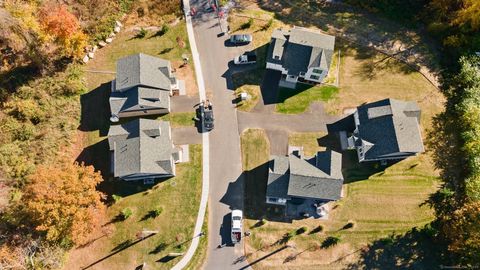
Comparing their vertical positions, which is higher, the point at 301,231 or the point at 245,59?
the point at 245,59

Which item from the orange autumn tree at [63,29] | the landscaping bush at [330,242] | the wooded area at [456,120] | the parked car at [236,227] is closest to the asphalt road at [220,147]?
the parked car at [236,227]

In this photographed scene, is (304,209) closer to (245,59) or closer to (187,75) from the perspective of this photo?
(245,59)

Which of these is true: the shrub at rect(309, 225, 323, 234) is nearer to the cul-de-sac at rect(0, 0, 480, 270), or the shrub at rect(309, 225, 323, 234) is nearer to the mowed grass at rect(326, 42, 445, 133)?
the cul-de-sac at rect(0, 0, 480, 270)

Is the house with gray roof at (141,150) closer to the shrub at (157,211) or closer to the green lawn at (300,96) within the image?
the shrub at (157,211)

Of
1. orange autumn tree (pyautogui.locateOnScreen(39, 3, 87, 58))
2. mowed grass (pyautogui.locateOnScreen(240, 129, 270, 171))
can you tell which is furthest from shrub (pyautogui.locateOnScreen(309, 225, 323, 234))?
orange autumn tree (pyautogui.locateOnScreen(39, 3, 87, 58))

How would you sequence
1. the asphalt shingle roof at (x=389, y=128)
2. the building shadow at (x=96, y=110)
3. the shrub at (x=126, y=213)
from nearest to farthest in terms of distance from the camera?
the asphalt shingle roof at (x=389, y=128) → the shrub at (x=126, y=213) → the building shadow at (x=96, y=110)

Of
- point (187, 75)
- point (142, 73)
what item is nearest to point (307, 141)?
point (187, 75)
